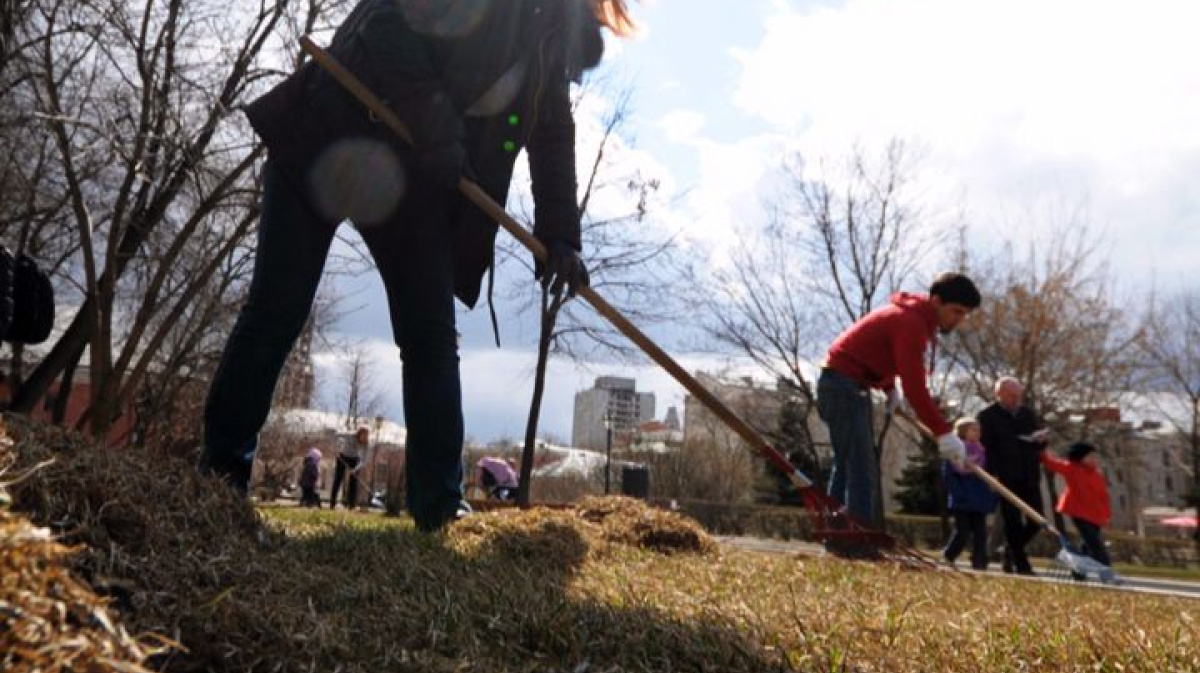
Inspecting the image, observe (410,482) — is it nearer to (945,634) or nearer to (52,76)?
(945,634)

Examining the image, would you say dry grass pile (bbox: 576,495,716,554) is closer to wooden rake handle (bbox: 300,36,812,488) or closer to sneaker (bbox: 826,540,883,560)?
wooden rake handle (bbox: 300,36,812,488)

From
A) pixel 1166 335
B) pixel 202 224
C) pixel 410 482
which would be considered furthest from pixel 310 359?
pixel 1166 335

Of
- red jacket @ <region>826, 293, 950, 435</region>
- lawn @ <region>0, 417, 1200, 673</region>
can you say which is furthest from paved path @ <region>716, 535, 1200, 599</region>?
lawn @ <region>0, 417, 1200, 673</region>

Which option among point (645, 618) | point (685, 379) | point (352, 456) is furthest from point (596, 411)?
point (645, 618)

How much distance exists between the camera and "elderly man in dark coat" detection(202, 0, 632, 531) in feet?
9.04

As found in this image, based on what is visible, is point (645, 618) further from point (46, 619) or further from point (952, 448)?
point (952, 448)

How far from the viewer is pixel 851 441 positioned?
523 cm

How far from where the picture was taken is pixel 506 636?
1342 millimetres

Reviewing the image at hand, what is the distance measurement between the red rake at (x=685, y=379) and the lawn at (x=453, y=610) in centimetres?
120

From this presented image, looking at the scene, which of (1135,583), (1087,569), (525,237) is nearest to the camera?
(525,237)

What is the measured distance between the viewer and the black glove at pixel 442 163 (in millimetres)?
2768

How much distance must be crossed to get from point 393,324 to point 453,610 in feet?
5.99

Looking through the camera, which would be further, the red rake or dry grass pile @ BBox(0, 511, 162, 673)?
the red rake

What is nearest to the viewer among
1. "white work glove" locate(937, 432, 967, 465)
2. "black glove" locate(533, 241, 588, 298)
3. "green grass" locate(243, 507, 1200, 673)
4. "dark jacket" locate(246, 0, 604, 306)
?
"green grass" locate(243, 507, 1200, 673)
